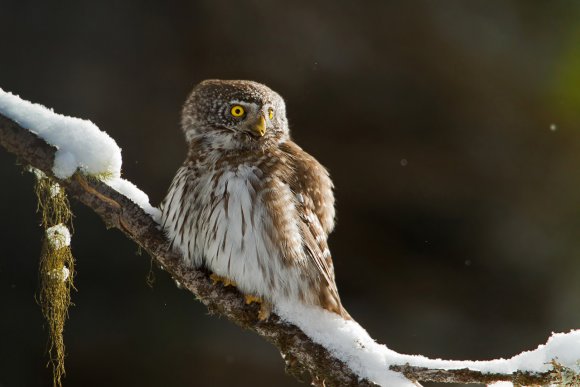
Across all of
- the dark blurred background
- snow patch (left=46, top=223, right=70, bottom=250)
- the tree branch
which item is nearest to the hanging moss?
snow patch (left=46, top=223, right=70, bottom=250)

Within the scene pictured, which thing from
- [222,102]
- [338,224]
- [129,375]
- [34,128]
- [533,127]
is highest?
[533,127]

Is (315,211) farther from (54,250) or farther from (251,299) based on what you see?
(54,250)

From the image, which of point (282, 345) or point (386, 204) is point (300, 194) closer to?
point (282, 345)

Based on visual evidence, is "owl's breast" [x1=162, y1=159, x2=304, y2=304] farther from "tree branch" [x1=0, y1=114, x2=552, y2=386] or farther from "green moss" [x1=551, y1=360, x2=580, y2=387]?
"green moss" [x1=551, y1=360, x2=580, y2=387]

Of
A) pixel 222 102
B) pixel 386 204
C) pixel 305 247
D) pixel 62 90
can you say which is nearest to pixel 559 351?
pixel 305 247

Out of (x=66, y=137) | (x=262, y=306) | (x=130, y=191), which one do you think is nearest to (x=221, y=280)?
A: (x=262, y=306)

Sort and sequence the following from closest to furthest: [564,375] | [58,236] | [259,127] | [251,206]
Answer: [564,375]
[58,236]
[251,206]
[259,127]

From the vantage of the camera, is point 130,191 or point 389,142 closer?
point 130,191
